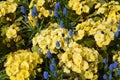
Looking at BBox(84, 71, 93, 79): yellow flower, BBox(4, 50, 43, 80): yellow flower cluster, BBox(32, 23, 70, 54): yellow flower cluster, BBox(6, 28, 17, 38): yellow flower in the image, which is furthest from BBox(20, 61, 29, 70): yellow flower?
BBox(6, 28, 17, 38): yellow flower

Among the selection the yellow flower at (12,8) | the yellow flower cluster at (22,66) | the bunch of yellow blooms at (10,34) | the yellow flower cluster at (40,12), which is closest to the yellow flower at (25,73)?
the yellow flower cluster at (22,66)

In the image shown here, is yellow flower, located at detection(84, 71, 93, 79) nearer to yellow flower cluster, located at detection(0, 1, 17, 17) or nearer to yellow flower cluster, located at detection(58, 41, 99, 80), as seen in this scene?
yellow flower cluster, located at detection(58, 41, 99, 80)

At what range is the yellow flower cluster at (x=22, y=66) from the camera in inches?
148

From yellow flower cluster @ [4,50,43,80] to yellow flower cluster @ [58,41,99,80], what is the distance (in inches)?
12.7

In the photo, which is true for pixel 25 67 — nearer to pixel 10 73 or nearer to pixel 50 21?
pixel 10 73

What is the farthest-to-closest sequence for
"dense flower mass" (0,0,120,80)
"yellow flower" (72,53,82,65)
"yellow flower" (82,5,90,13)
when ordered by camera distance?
"yellow flower" (82,5,90,13) < "dense flower mass" (0,0,120,80) < "yellow flower" (72,53,82,65)

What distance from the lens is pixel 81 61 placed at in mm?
3693

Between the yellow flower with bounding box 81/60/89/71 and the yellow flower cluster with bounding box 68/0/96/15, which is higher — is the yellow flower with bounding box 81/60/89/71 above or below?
below

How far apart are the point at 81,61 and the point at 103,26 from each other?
2.10 feet

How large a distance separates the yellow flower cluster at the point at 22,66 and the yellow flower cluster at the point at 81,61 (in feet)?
1.06

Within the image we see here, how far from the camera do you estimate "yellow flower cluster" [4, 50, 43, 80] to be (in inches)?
148

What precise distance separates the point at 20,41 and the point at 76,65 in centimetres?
111

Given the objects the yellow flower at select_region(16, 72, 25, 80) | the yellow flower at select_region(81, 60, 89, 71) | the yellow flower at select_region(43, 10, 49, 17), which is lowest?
the yellow flower at select_region(16, 72, 25, 80)

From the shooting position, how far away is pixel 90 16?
4.78 meters
